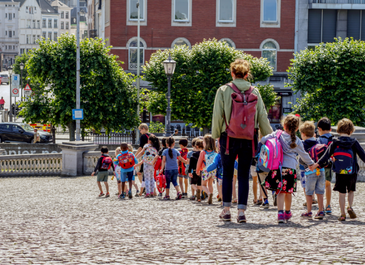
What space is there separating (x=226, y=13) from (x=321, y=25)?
764 centimetres

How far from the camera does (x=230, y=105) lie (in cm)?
680

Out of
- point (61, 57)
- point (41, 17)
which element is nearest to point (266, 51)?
point (61, 57)

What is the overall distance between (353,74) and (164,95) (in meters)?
10.9

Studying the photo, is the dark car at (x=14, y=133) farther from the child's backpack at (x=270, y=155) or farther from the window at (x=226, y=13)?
the child's backpack at (x=270, y=155)

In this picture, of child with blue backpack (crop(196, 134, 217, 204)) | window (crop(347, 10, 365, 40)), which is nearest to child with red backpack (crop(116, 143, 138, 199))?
child with blue backpack (crop(196, 134, 217, 204))

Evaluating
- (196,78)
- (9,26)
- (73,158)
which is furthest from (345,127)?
(9,26)

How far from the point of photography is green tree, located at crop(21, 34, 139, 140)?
29.3m

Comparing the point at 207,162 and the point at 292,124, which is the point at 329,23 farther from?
the point at 292,124

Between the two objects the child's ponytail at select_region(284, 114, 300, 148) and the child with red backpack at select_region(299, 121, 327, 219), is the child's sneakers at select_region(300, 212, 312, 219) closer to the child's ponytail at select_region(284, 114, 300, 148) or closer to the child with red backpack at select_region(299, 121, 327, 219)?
the child with red backpack at select_region(299, 121, 327, 219)

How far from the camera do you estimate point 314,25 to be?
44.8m

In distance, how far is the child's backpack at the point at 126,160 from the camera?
12.1m

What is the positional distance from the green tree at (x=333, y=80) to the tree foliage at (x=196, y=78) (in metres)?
4.17

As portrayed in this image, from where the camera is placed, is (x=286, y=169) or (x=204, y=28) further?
(x=204, y=28)

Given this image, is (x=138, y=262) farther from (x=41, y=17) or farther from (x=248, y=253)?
(x=41, y=17)
